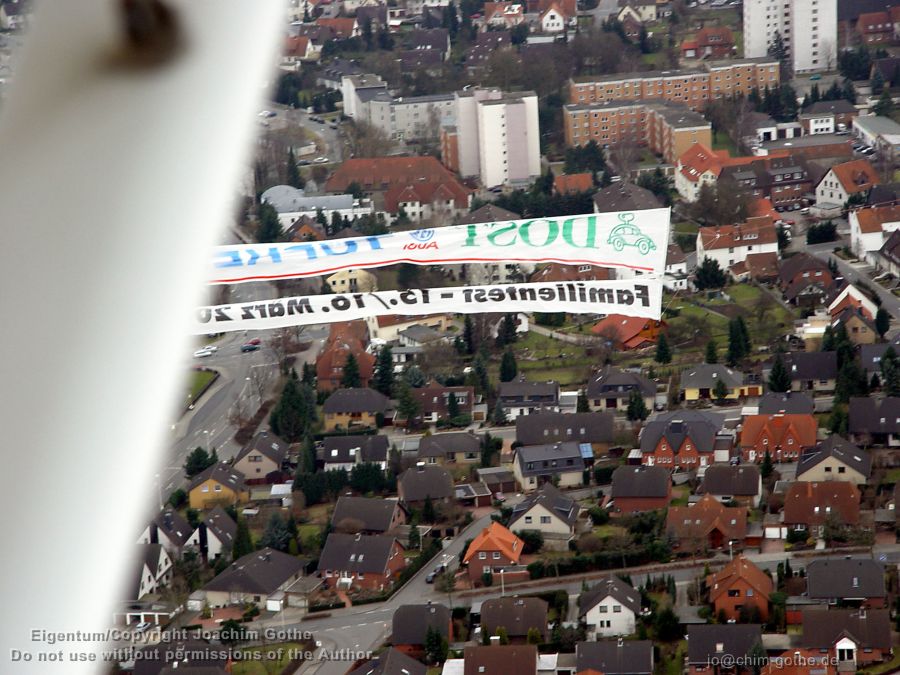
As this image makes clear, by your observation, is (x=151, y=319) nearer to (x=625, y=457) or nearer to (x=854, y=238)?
(x=625, y=457)

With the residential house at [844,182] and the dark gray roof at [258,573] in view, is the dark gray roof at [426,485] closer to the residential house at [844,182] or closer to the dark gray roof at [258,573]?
the dark gray roof at [258,573]

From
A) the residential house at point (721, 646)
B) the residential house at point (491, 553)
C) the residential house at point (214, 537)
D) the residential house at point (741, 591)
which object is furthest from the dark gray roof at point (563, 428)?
the residential house at point (721, 646)

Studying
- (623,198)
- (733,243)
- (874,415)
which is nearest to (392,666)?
(874,415)

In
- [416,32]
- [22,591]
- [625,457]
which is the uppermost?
[22,591]

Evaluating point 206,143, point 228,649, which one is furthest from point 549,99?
point 206,143

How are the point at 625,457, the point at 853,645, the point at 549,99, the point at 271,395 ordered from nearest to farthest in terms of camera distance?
1. the point at 853,645
2. the point at 625,457
3. the point at 271,395
4. the point at 549,99

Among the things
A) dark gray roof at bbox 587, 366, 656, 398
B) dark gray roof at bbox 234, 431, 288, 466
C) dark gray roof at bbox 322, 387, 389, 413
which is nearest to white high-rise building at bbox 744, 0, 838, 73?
dark gray roof at bbox 587, 366, 656, 398
